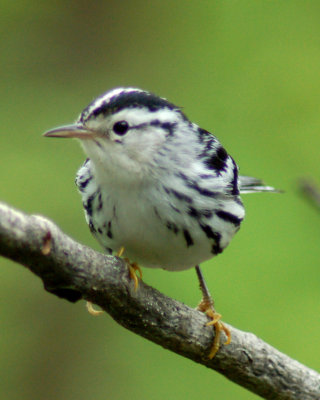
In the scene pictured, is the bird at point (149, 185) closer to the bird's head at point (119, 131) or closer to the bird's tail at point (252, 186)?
the bird's head at point (119, 131)

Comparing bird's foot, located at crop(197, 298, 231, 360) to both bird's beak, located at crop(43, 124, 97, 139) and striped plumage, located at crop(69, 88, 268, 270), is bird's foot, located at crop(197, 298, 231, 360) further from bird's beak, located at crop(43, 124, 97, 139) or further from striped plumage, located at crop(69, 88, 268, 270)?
bird's beak, located at crop(43, 124, 97, 139)

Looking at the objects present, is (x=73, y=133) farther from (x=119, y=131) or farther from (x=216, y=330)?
(x=216, y=330)

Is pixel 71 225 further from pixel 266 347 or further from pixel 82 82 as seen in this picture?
pixel 266 347

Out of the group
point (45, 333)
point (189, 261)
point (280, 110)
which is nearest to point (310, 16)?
point (280, 110)

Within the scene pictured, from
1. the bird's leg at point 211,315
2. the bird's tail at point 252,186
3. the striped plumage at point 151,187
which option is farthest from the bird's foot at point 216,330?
the bird's tail at point 252,186

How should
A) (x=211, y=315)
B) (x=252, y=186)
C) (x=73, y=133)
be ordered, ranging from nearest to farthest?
(x=73, y=133) → (x=211, y=315) → (x=252, y=186)

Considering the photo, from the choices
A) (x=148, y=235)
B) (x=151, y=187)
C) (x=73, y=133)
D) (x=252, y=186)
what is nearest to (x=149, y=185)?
(x=151, y=187)

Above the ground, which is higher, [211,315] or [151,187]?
[151,187]

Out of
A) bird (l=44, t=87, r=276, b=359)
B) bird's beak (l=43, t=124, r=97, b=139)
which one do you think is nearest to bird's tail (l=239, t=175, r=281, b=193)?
bird (l=44, t=87, r=276, b=359)
